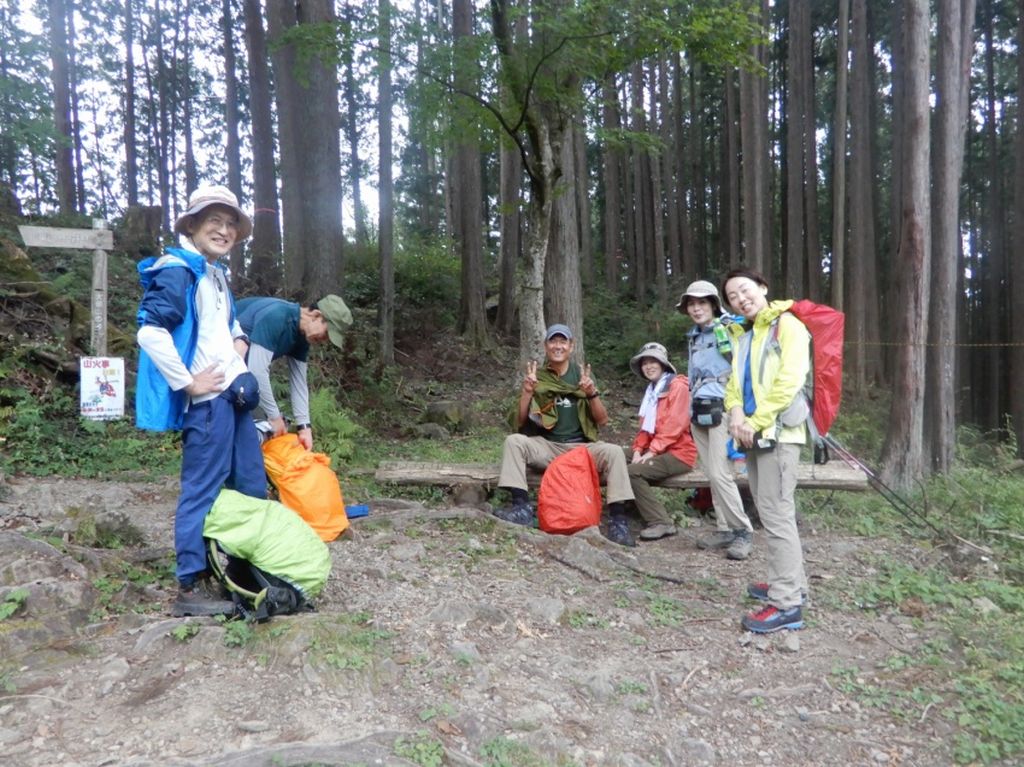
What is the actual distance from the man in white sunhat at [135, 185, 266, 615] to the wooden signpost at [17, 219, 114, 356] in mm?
4689

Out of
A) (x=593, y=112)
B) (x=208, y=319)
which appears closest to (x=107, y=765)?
(x=208, y=319)

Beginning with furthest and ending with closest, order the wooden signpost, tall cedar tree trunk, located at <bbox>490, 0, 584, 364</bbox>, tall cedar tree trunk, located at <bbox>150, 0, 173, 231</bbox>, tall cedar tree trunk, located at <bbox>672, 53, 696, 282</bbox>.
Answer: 1. tall cedar tree trunk, located at <bbox>150, 0, 173, 231</bbox>
2. tall cedar tree trunk, located at <bbox>672, 53, 696, 282</bbox>
3. tall cedar tree trunk, located at <bbox>490, 0, 584, 364</bbox>
4. the wooden signpost

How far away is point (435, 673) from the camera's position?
3.04 meters

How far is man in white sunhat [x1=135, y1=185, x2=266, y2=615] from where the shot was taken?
3.18m

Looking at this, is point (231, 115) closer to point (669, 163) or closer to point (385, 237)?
point (385, 237)

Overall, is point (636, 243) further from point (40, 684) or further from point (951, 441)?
point (40, 684)

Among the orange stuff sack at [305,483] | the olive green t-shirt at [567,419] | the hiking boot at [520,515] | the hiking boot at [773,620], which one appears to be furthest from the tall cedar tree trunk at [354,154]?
the hiking boot at [773,620]

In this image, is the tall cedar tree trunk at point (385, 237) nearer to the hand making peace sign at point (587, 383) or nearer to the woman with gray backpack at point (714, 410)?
the hand making peace sign at point (587, 383)

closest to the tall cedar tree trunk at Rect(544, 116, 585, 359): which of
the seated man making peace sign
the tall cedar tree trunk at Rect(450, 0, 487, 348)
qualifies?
the seated man making peace sign

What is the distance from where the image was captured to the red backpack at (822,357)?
383 cm

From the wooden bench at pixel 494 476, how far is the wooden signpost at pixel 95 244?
3554mm

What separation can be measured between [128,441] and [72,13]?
22341 mm

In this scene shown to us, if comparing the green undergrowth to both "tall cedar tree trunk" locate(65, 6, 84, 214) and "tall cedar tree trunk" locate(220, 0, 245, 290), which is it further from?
"tall cedar tree trunk" locate(65, 6, 84, 214)

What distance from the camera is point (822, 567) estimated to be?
5027 mm
